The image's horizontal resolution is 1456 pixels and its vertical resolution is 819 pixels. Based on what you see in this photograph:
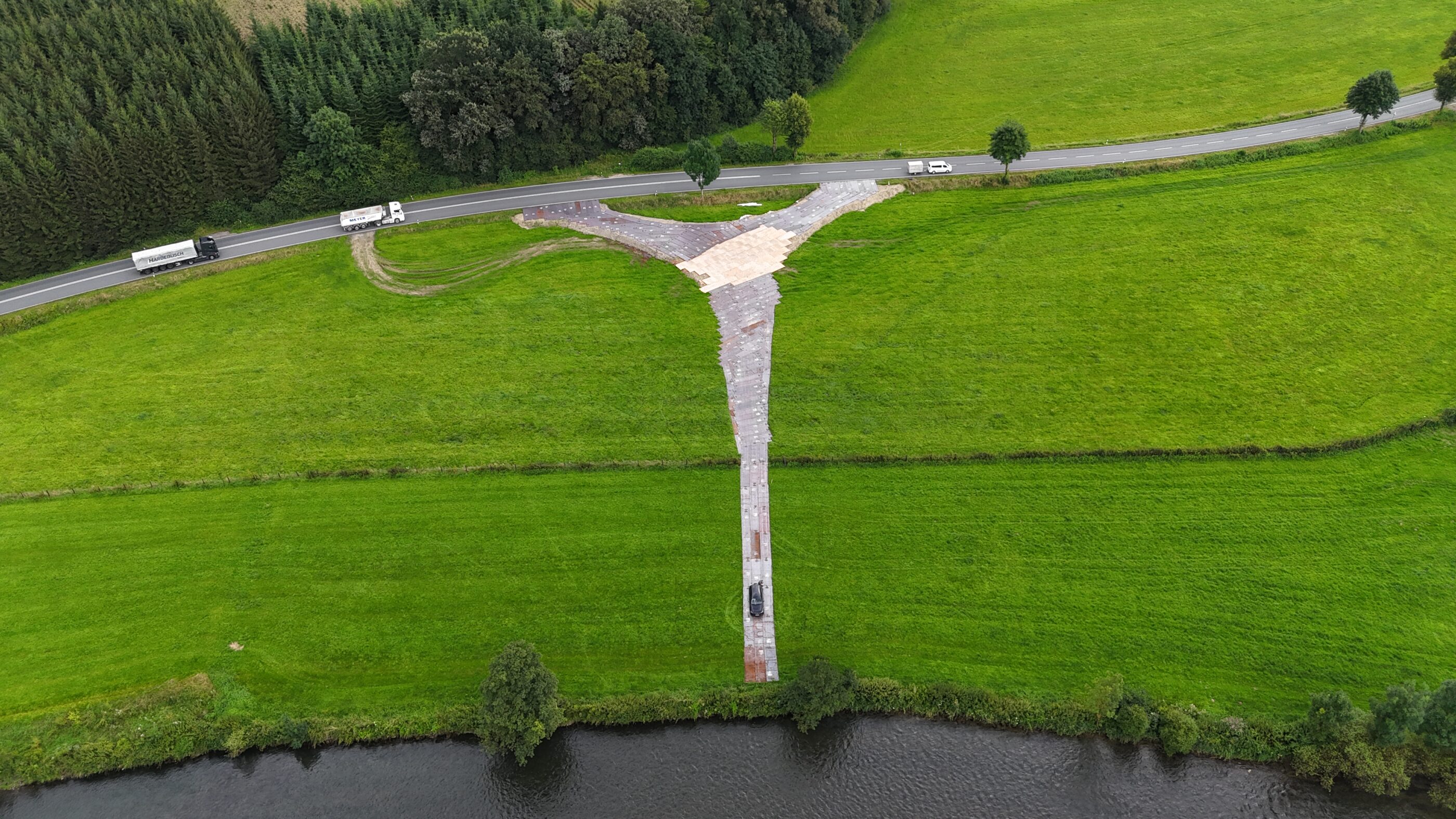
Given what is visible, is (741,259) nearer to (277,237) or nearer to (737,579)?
(737,579)

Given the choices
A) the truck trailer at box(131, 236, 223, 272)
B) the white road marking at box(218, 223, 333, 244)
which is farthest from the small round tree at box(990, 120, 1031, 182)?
the truck trailer at box(131, 236, 223, 272)

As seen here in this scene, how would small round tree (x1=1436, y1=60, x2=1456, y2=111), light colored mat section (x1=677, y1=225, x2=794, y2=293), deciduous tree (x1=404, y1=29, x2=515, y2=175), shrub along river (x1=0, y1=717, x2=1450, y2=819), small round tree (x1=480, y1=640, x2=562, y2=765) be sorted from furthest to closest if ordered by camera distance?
1. small round tree (x1=1436, y1=60, x2=1456, y2=111)
2. deciduous tree (x1=404, y1=29, x2=515, y2=175)
3. light colored mat section (x1=677, y1=225, x2=794, y2=293)
4. small round tree (x1=480, y1=640, x2=562, y2=765)
5. shrub along river (x1=0, y1=717, x2=1450, y2=819)

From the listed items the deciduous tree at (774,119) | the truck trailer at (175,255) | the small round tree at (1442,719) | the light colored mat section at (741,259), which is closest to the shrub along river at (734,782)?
the small round tree at (1442,719)

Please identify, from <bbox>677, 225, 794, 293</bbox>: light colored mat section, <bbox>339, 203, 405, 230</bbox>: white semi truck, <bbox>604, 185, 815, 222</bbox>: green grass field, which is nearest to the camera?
<bbox>677, 225, 794, 293</bbox>: light colored mat section

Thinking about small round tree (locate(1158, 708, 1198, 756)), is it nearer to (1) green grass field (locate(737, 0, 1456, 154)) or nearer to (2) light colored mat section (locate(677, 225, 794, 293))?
(2) light colored mat section (locate(677, 225, 794, 293))

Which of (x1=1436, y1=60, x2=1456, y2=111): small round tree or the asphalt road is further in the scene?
(x1=1436, y1=60, x2=1456, y2=111): small round tree

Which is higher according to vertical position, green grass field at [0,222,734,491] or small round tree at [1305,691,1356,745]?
green grass field at [0,222,734,491]

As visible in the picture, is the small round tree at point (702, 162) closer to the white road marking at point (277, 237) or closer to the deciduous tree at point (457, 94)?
the deciduous tree at point (457, 94)
